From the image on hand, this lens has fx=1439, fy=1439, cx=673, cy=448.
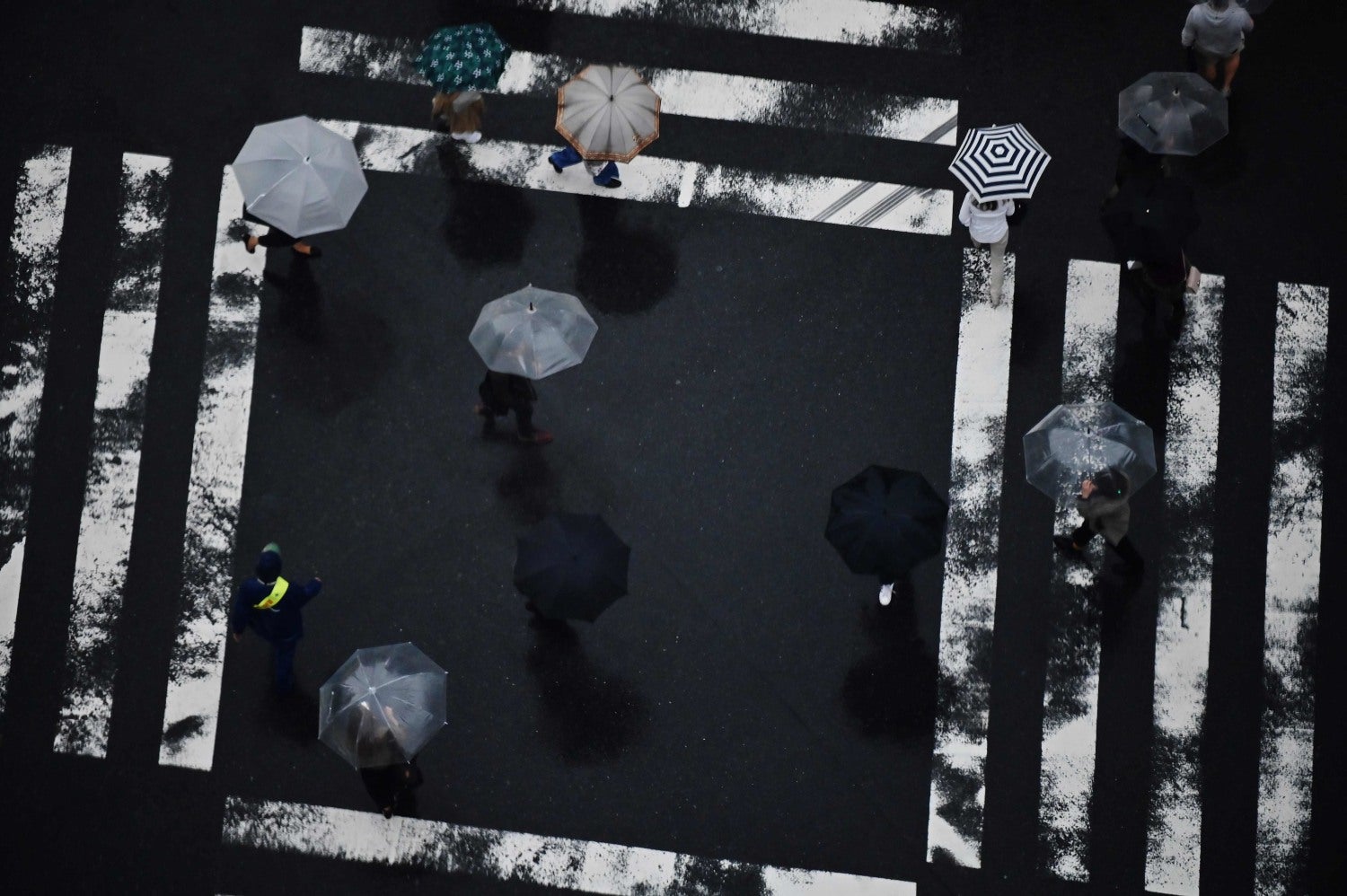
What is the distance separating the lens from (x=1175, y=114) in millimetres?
13242

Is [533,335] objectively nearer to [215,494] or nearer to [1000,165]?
[215,494]

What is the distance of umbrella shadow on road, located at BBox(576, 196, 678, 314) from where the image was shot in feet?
46.7

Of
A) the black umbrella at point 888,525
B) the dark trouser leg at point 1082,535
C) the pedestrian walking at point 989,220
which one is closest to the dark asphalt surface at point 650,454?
the dark trouser leg at point 1082,535

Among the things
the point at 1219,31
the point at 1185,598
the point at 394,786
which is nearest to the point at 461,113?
the point at 394,786

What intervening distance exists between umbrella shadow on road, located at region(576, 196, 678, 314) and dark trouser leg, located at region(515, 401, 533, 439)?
1.36 metres

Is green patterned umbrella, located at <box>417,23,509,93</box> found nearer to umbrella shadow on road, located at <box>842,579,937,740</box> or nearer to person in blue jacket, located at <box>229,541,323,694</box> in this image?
person in blue jacket, located at <box>229,541,323,694</box>

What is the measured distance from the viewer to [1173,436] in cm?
1390

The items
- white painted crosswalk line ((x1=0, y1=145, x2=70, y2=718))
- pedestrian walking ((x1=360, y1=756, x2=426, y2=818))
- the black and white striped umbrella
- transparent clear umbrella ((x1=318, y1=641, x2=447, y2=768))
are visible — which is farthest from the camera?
white painted crosswalk line ((x1=0, y1=145, x2=70, y2=718))

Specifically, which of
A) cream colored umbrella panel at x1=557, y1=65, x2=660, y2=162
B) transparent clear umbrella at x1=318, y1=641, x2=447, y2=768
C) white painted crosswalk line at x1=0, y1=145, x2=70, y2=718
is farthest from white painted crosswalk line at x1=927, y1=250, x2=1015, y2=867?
white painted crosswalk line at x1=0, y1=145, x2=70, y2=718

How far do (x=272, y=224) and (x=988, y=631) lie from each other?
762 cm

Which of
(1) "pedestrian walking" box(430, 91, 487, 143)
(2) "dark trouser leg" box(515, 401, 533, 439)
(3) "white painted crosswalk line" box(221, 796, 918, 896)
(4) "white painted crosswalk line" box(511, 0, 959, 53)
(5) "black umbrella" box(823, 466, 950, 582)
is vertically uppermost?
(4) "white painted crosswalk line" box(511, 0, 959, 53)

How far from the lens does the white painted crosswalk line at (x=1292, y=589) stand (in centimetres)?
1334

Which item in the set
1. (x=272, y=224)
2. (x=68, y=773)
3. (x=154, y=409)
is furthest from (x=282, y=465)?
(x=68, y=773)

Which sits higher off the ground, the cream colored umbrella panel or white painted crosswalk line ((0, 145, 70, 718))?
the cream colored umbrella panel
